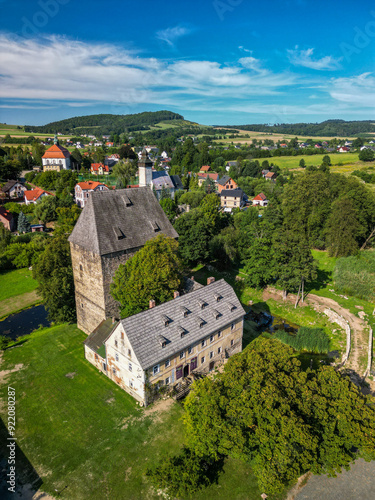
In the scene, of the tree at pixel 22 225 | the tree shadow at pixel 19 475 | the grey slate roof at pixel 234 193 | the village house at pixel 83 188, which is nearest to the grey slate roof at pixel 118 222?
the tree shadow at pixel 19 475

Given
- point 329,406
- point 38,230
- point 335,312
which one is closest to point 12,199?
point 38,230

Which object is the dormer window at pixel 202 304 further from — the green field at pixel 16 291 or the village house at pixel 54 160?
the village house at pixel 54 160

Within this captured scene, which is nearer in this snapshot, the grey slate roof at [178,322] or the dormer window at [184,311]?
the grey slate roof at [178,322]

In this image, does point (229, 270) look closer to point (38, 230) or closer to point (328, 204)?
point (328, 204)

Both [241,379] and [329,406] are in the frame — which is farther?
[241,379]

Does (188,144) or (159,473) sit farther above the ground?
(188,144)

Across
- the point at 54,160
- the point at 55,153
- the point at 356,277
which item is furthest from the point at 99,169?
the point at 356,277
